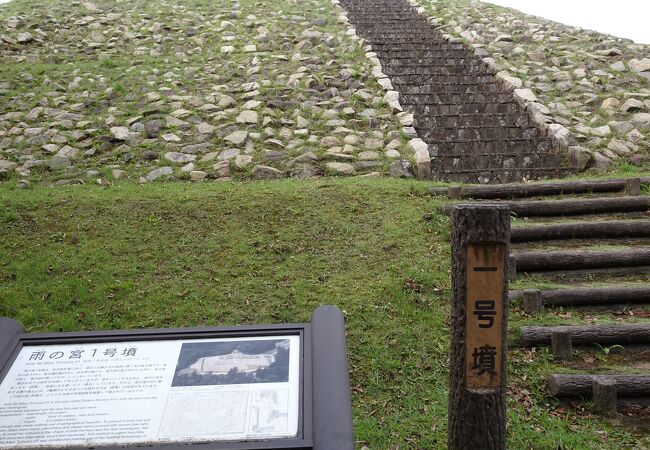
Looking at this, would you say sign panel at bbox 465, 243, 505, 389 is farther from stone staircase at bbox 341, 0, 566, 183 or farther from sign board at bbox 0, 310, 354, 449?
stone staircase at bbox 341, 0, 566, 183

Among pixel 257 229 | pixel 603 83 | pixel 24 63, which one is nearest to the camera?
pixel 257 229

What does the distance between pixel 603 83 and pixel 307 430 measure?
36.7ft

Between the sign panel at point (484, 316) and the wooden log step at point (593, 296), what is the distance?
274cm

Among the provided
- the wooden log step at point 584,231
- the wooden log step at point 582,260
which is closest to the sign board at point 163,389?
the wooden log step at point 582,260

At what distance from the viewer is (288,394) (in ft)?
9.57

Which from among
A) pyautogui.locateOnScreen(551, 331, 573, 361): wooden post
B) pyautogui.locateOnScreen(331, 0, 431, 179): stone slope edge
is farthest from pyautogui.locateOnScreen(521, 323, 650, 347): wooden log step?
pyautogui.locateOnScreen(331, 0, 431, 179): stone slope edge

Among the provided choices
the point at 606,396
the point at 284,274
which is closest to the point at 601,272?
the point at 606,396

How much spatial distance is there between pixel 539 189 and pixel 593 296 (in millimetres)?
2500

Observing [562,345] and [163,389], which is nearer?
[163,389]

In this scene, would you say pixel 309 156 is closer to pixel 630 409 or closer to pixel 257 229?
pixel 257 229

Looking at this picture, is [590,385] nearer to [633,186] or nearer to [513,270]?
[513,270]

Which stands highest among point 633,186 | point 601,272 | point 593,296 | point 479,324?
point 479,324

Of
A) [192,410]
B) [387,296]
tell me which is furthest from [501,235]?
[387,296]

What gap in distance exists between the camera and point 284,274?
20.7 feet
